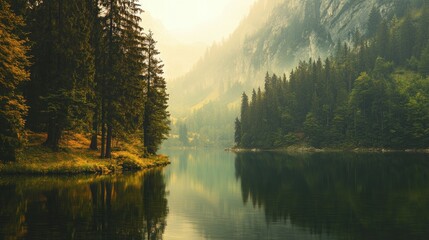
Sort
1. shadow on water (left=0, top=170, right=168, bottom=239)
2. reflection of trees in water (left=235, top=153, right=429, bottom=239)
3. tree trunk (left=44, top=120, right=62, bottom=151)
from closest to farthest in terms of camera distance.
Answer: shadow on water (left=0, top=170, right=168, bottom=239) < reflection of trees in water (left=235, top=153, right=429, bottom=239) < tree trunk (left=44, top=120, right=62, bottom=151)

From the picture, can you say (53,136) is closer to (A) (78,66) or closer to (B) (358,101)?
(A) (78,66)

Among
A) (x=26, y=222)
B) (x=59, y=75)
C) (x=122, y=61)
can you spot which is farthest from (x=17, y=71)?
(x=26, y=222)

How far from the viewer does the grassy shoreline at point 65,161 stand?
36.6 m

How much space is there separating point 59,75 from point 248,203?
27.4 m

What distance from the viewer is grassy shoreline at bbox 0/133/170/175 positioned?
1442 inches

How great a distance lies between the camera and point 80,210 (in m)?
20.0

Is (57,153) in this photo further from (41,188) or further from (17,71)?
(41,188)

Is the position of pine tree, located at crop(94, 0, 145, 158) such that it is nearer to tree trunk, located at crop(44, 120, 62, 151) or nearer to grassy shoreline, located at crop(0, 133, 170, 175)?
grassy shoreline, located at crop(0, 133, 170, 175)

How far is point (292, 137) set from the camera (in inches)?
6334

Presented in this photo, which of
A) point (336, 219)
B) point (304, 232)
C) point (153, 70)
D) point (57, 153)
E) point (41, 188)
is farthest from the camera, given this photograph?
point (153, 70)

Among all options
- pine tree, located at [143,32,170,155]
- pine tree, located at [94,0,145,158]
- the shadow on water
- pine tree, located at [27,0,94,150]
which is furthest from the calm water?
pine tree, located at [143,32,170,155]

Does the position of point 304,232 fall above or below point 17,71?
below

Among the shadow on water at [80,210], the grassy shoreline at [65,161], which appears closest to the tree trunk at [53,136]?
the grassy shoreline at [65,161]

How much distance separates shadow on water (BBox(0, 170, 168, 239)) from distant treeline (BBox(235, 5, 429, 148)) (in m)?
118
